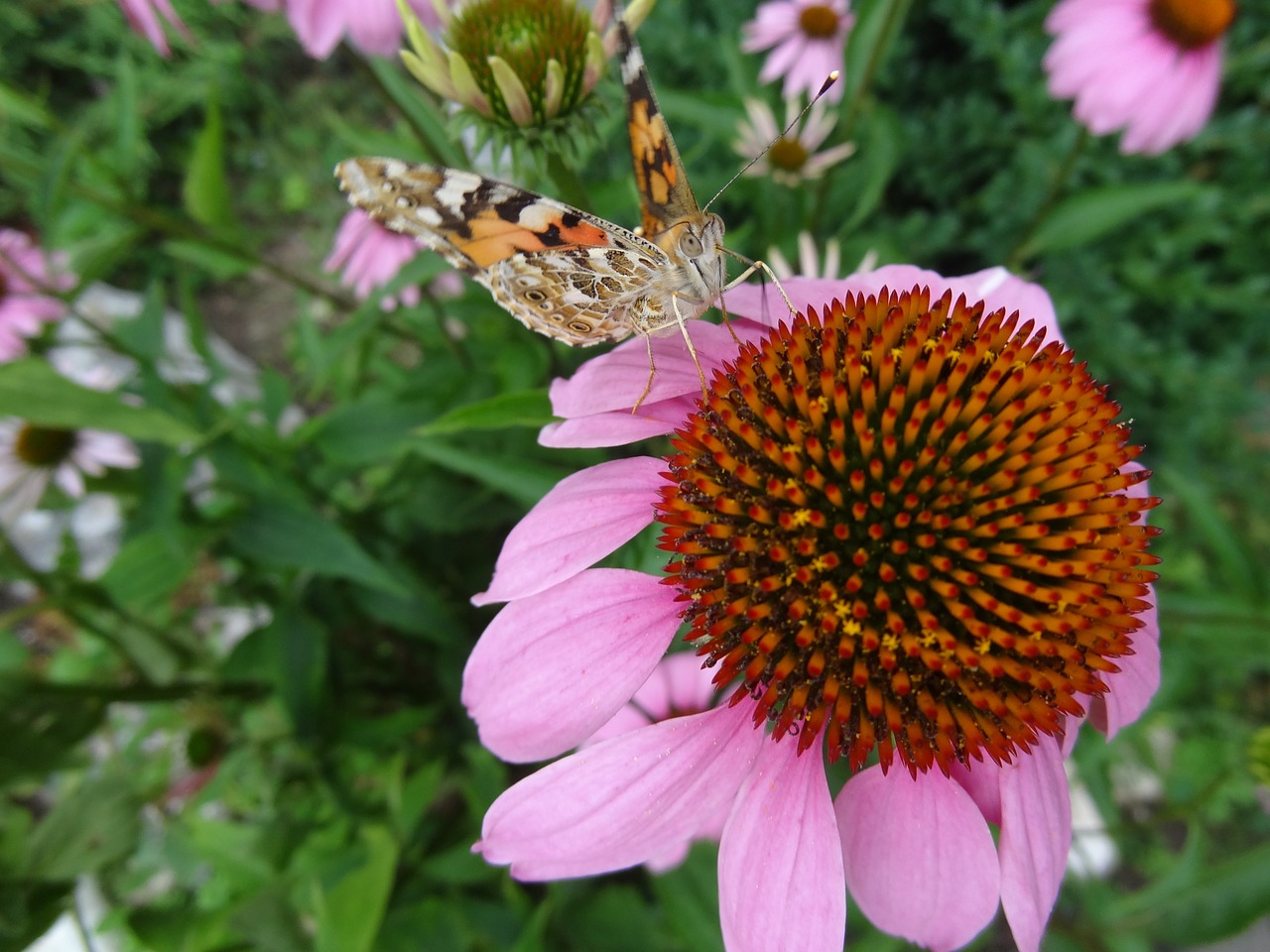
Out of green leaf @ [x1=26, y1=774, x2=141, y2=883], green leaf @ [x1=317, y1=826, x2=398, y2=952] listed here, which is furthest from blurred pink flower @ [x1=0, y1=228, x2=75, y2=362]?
green leaf @ [x1=317, y1=826, x2=398, y2=952]

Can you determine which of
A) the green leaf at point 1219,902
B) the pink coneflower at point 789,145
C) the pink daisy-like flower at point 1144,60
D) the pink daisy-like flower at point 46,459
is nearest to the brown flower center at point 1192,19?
the pink daisy-like flower at point 1144,60

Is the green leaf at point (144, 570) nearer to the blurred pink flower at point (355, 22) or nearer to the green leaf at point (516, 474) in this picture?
the green leaf at point (516, 474)

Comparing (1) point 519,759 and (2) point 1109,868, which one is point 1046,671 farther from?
(2) point 1109,868

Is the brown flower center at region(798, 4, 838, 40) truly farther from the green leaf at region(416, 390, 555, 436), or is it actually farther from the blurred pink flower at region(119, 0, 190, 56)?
the green leaf at region(416, 390, 555, 436)

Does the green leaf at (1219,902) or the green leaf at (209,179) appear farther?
the green leaf at (209,179)

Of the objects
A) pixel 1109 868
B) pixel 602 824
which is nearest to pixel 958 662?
pixel 602 824

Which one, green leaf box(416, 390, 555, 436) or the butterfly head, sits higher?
the butterfly head
